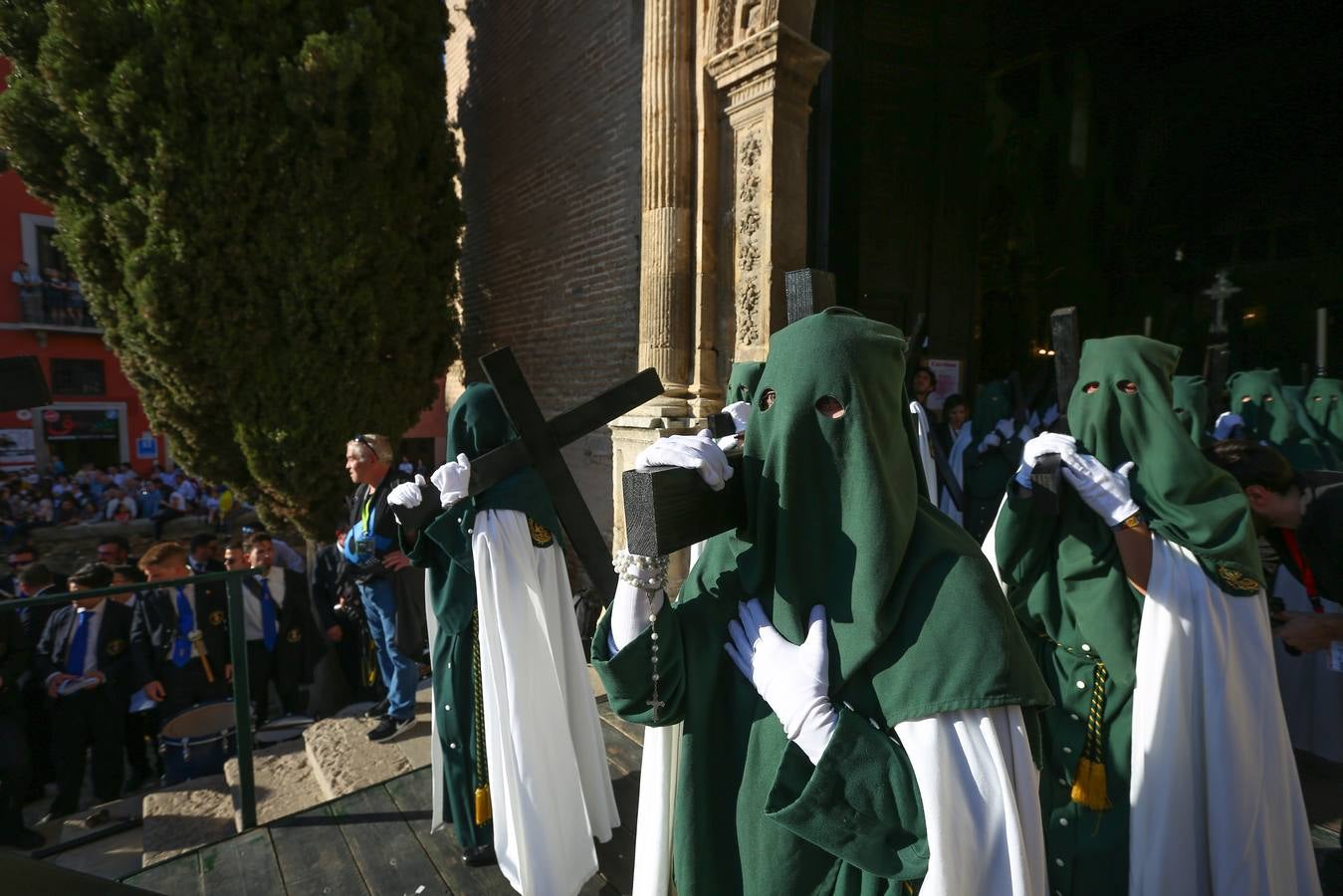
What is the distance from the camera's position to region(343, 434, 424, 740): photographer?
481 centimetres

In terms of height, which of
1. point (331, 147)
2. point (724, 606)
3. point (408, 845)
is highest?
point (331, 147)

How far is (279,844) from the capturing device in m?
3.51

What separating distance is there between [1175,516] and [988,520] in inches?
146

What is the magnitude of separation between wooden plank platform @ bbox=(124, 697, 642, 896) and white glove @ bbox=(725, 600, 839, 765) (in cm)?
240

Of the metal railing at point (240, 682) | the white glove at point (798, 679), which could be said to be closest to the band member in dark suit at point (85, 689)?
the metal railing at point (240, 682)

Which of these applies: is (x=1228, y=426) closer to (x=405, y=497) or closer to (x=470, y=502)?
(x=470, y=502)

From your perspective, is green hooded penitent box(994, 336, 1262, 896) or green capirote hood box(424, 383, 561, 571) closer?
green hooded penitent box(994, 336, 1262, 896)

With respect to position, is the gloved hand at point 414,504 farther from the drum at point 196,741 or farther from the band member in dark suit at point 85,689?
the band member in dark suit at point 85,689

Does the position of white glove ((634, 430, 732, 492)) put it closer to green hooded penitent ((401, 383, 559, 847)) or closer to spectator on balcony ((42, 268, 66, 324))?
green hooded penitent ((401, 383, 559, 847))

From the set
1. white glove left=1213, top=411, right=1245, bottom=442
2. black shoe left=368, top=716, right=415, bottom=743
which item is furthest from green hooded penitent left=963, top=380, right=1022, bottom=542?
black shoe left=368, top=716, right=415, bottom=743

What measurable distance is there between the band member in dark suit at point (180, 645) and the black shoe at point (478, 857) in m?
3.18

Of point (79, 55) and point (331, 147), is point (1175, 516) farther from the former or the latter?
point (79, 55)

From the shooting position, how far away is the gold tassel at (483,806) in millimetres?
3293

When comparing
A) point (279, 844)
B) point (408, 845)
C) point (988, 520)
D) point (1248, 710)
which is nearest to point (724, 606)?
point (1248, 710)
